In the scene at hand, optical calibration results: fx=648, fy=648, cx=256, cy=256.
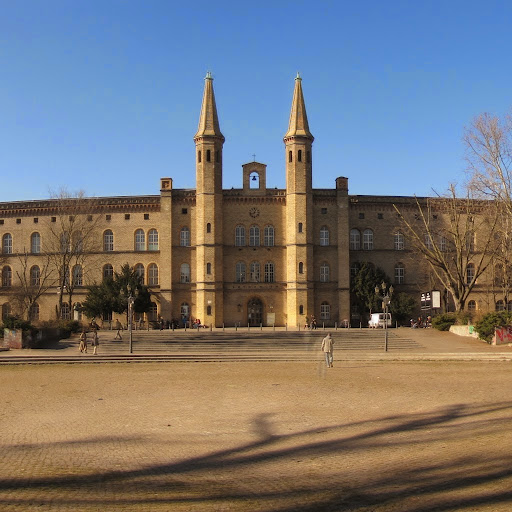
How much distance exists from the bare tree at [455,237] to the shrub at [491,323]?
5859 mm

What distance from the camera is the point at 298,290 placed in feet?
190

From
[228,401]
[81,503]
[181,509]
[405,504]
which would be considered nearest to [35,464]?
[81,503]

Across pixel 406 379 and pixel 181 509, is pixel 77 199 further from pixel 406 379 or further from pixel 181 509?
pixel 181 509

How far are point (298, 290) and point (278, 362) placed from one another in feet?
81.4

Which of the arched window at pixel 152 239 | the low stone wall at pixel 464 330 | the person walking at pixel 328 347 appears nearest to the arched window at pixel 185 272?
the arched window at pixel 152 239

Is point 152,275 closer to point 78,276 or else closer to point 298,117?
point 78,276

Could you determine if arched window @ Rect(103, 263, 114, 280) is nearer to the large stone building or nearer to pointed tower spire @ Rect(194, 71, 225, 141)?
the large stone building

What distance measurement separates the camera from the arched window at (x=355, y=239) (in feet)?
204

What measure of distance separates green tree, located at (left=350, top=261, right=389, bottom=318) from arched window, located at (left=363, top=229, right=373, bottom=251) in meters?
2.43

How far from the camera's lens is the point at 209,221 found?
5862 cm

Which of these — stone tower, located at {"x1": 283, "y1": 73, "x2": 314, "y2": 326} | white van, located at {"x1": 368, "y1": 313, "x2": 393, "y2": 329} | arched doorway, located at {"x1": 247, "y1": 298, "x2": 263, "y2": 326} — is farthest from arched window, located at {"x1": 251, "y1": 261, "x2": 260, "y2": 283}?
white van, located at {"x1": 368, "y1": 313, "x2": 393, "y2": 329}

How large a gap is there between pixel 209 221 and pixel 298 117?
12633 mm

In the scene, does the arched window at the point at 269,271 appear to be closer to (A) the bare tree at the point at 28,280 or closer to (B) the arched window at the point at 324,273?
(B) the arched window at the point at 324,273

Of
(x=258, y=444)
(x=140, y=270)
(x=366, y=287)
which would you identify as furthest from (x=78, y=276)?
(x=258, y=444)
